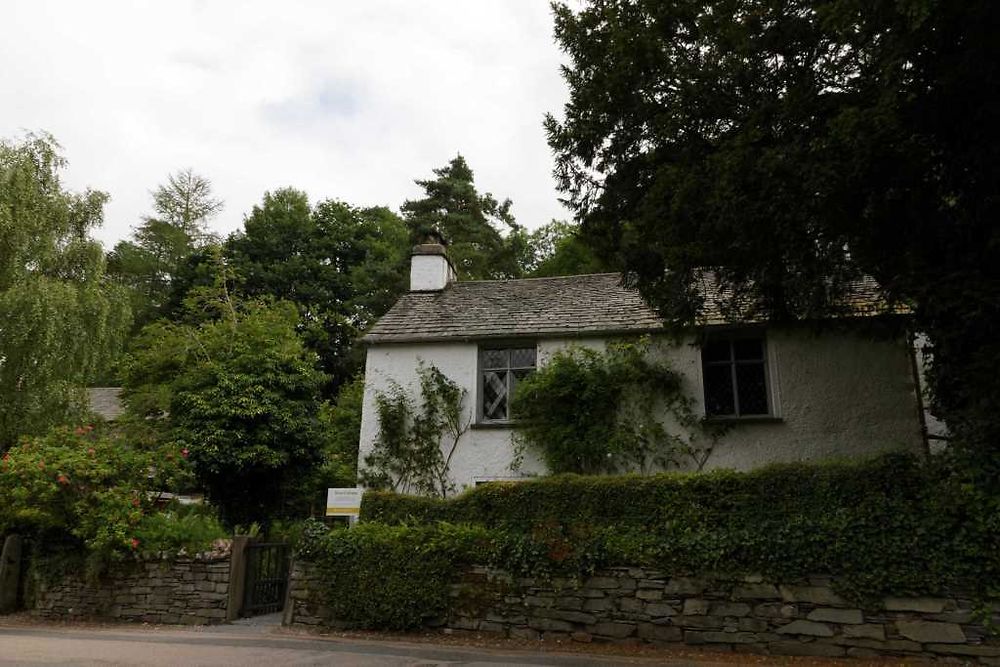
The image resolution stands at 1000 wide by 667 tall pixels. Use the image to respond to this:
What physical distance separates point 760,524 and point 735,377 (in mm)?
5411

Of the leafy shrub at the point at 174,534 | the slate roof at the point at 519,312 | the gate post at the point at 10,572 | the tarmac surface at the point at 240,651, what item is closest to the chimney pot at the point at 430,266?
the slate roof at the point at 519,312

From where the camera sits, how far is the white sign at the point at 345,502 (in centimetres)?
1220

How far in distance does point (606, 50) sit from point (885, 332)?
6.83 meters

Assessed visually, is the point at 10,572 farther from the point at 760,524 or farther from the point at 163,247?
the point at 163,247

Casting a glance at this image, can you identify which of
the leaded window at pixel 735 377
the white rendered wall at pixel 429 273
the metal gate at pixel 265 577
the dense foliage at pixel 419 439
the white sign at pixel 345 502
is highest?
the white rendered wall at pixel 429 273

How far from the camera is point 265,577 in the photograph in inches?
508

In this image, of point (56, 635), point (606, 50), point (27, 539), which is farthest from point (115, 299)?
point (606, 50)

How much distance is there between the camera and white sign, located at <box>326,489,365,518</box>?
12195mm

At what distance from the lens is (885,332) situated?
11523 millimetres

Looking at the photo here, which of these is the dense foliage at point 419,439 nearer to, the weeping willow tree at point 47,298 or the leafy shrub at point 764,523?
the leafy shrub at point 764,523

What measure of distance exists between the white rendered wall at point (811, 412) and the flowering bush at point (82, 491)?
20.7ft

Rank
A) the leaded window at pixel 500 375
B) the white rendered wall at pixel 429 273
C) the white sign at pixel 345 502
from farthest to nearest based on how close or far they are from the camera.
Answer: the white rendered wall at pixel 429 273 → the leaded window at pixel 500 375 → the white sign at pixel 345 502

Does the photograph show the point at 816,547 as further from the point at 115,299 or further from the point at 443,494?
the point at 115,299

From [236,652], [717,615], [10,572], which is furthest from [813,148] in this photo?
[10,572]
